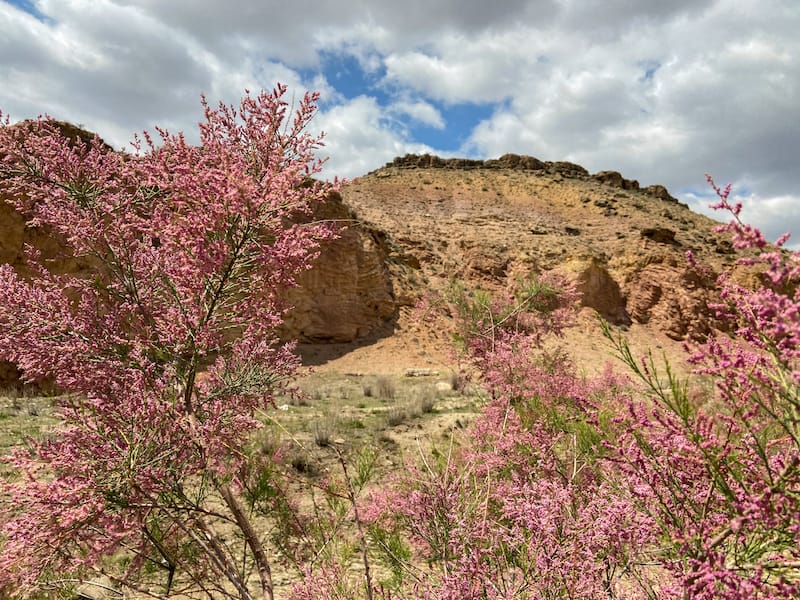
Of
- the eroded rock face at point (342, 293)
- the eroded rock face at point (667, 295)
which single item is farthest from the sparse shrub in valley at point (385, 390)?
the eroded rock face at point (667, 295)

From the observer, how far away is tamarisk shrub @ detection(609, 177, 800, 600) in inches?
48.3

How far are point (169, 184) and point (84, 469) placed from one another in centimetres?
143

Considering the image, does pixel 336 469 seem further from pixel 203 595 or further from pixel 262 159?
pixel 262 159

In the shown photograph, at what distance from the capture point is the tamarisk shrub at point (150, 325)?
6.99 ft

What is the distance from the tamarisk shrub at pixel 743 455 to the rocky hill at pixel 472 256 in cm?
1110

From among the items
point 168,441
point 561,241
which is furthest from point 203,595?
point 561,241

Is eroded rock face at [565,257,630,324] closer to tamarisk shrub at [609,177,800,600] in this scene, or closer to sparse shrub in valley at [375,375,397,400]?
sparse shrub in valley at [375,375,397,400]

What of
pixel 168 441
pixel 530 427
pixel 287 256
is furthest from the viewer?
pixel 530 427

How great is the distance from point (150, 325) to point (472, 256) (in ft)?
87.1

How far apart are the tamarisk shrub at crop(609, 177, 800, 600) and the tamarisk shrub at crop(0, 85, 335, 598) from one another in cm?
182

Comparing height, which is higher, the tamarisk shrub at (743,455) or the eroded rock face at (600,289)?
the eroded rock face at (600,289)

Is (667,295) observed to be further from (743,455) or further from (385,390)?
(743,455)

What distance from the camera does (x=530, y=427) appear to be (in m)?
4.86

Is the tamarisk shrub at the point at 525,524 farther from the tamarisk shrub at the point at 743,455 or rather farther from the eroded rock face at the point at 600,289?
the eroded rock face at the point at 600,289
